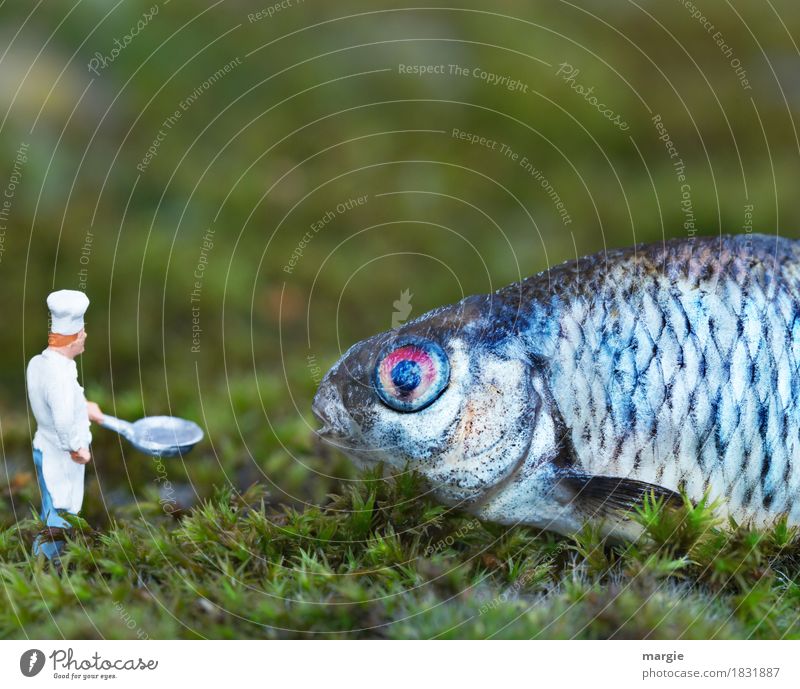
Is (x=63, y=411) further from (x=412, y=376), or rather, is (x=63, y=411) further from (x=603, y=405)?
(x=603, y=405)

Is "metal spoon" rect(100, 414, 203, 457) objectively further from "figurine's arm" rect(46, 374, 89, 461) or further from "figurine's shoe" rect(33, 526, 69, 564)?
"figurine's shoe" rect(33, 526, 69, 564)

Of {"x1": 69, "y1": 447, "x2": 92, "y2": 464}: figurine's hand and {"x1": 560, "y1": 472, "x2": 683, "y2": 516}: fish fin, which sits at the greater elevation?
{"x1": 69, "y1": 447, "x2": 92, "y2": 464}: figurine's hand

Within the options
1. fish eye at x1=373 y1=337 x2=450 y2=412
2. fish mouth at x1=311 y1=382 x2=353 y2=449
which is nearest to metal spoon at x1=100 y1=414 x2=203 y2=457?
fish mouth at x1=311 y1=382 x2=353 y2=449

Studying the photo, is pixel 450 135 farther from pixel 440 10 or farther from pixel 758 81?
pixel 758 81

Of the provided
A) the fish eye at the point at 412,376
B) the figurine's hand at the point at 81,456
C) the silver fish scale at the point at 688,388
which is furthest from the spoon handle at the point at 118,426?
the silver fish scale at the point at 688,388

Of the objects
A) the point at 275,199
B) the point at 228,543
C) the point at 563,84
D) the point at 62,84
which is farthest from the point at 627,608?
the point at 62,84

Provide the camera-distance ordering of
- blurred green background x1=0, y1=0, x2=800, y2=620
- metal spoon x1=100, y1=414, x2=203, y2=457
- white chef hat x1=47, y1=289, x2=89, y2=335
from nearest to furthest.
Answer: white chef hat x1=47, y1=289, x2=89, y2=335 < metal spoon x1=100, y1=414, x2=203, y2=457 < blurred green background x1=0, y1=0, x2=800, y2=620
